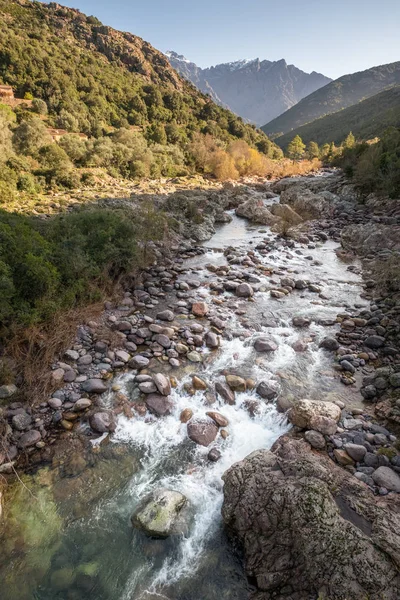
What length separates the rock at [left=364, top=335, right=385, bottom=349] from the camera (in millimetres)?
8438

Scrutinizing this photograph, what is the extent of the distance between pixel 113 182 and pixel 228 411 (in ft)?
75.7

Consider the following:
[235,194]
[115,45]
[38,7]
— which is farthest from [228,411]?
[38,7]

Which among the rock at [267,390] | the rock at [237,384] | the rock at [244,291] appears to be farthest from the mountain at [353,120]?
the rock at [237,384]

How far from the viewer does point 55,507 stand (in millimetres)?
4785

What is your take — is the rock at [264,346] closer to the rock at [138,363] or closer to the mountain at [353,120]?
the rock at [138,363]

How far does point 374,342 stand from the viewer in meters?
8.48

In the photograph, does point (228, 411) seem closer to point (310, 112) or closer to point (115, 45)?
point (115, 45)

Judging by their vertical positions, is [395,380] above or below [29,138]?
below

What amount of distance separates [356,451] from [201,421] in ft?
9.44

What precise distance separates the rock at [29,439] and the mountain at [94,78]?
38.5 meters

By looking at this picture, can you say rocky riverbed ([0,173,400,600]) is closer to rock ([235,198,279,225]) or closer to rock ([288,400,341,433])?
rock ([288,400,341,433])

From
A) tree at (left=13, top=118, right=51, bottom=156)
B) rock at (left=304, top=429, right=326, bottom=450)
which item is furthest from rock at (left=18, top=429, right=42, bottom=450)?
tree at (left=13, top=118, right=51, bottom=156)

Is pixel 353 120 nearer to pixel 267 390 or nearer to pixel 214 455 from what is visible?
pixel 267 390

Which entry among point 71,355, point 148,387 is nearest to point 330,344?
point 148,387
